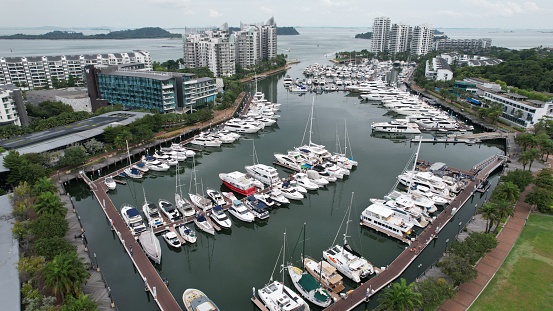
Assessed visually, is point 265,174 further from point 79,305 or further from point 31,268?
point 79,305

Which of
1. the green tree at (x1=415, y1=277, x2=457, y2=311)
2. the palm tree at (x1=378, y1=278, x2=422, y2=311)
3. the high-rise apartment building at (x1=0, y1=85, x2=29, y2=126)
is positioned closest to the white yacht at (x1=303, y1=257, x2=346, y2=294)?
the palm tree at (x1=378, y1=278, x2=422, y2=311)

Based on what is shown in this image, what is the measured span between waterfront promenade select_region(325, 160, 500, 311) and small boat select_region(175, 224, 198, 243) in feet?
54.7

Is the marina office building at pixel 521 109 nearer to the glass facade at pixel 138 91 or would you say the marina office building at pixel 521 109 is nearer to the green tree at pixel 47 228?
the glass facade at pixel 138 91

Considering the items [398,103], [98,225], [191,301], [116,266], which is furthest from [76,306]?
[398,103]

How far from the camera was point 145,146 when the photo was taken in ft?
205

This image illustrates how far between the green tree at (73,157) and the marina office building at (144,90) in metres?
30.4

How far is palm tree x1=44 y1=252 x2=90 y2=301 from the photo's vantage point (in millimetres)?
24312

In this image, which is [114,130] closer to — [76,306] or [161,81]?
[161,81]

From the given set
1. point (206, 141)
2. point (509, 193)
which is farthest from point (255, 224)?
point (206, 141)

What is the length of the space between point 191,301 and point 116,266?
1082 centimetres

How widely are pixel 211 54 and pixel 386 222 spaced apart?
115063 mm

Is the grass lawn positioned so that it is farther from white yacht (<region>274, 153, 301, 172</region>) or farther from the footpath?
white yacht (<region>274, 153, 301, 172</region>)

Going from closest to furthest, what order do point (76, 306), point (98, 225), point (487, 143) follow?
point (76, 306) < point (98, 225) < point (487, 143)

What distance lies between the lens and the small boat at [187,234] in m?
36.4
